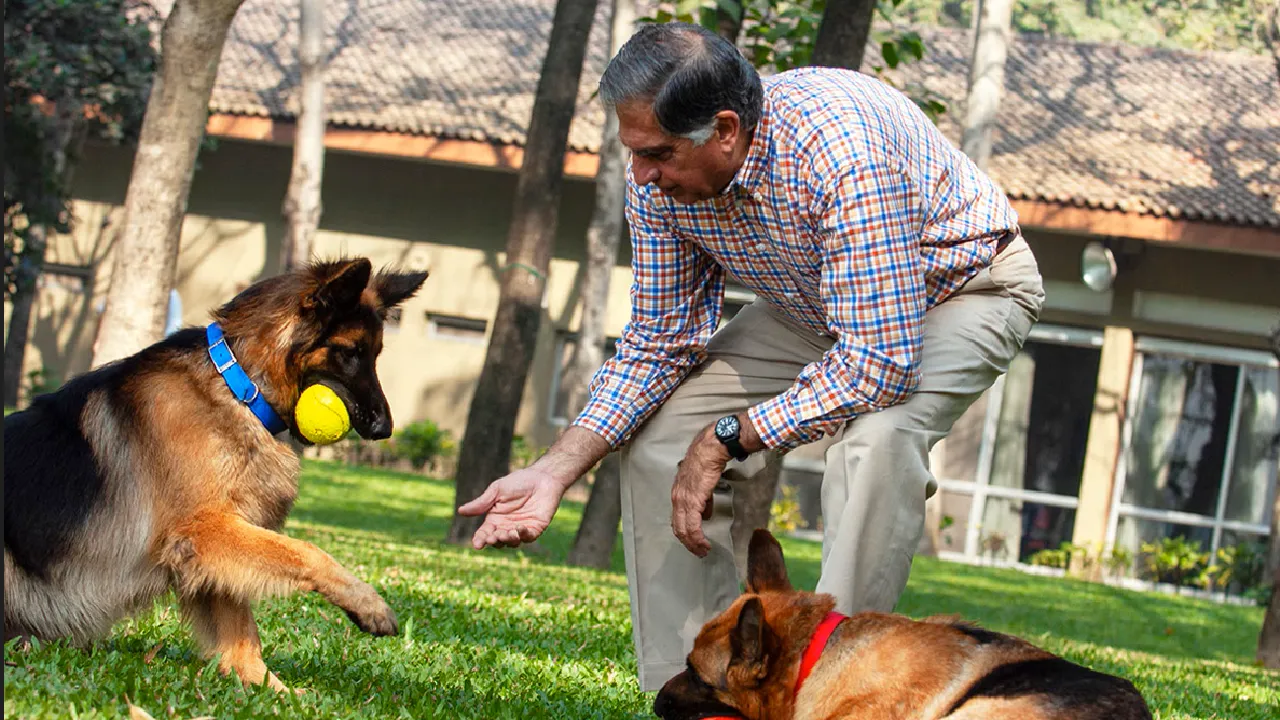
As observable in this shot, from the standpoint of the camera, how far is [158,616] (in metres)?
6.24

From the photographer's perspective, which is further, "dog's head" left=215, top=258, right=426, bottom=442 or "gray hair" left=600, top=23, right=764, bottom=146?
"dog's head" left=215, top=258, right=426, bottom=442

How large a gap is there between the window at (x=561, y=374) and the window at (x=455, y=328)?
1482mm

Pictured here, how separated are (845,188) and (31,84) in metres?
17.3

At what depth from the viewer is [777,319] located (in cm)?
523

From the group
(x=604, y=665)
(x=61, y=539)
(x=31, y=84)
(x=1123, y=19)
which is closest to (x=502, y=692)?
(x=604, y=665)

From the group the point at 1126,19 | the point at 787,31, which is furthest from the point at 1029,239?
the point at 1126,19

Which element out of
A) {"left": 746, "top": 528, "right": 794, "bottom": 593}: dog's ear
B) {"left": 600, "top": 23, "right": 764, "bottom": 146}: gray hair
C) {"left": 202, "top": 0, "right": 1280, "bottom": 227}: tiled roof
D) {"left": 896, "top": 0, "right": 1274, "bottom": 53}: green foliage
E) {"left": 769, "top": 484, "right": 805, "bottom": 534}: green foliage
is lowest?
{"left": 769, "top": 484, "right": 805, "bottom": 534}: green foliage

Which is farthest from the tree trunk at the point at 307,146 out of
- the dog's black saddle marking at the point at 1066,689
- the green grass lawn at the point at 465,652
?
the dog's black saddle marking at the point at 1066,689

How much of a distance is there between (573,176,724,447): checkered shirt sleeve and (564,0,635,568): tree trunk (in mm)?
6923

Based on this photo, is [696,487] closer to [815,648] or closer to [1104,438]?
[815,648]

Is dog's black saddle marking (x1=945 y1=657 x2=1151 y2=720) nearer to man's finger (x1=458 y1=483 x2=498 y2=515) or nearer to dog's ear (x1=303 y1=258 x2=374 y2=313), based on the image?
man's finger (x1=458 y1=483 x2=498 y2=515)

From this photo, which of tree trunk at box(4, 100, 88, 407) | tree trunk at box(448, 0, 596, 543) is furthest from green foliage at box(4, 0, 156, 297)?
tree trunk at box(448, 0, 596, 543)

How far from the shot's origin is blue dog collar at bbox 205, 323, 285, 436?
4.96 m

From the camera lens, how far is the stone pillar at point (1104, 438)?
22.0 m
